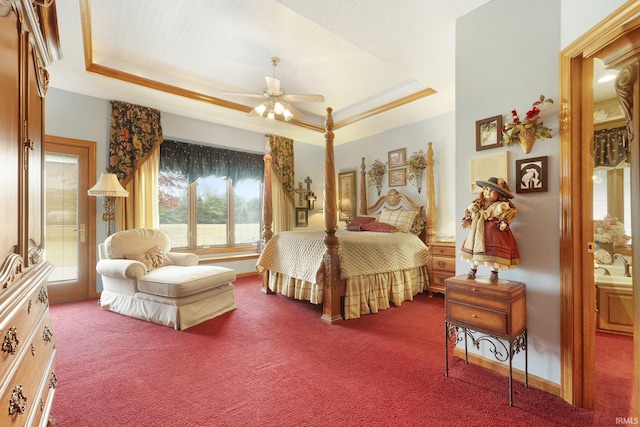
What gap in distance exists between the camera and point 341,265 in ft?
9.84

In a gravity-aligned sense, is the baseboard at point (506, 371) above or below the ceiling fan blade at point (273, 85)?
below

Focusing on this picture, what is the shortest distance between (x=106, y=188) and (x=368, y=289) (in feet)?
10.9

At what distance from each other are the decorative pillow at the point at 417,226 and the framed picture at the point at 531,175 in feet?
8.17

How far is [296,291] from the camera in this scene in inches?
133

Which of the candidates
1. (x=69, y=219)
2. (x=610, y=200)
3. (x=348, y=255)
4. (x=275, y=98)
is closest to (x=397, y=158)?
(x=275, y=98)

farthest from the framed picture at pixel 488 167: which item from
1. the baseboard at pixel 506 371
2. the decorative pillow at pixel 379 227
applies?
the decorative pillow at pixel 379 227

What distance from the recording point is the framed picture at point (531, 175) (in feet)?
5.87

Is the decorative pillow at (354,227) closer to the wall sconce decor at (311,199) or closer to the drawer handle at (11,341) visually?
the wall sconce decor at (311,199)

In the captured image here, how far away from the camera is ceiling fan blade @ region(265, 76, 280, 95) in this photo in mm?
3089

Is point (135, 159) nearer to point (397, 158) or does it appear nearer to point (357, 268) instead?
point (357, 268)

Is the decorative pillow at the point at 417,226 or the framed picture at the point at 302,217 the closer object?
the decorative pillow at the point at 417,226

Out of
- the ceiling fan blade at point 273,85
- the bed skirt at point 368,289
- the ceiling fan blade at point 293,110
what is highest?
the ceiling fan blade at point 273,85

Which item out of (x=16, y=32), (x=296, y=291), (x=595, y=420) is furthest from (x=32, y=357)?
(x=595, y=420)

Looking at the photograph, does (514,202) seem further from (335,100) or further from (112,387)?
(335,100)
